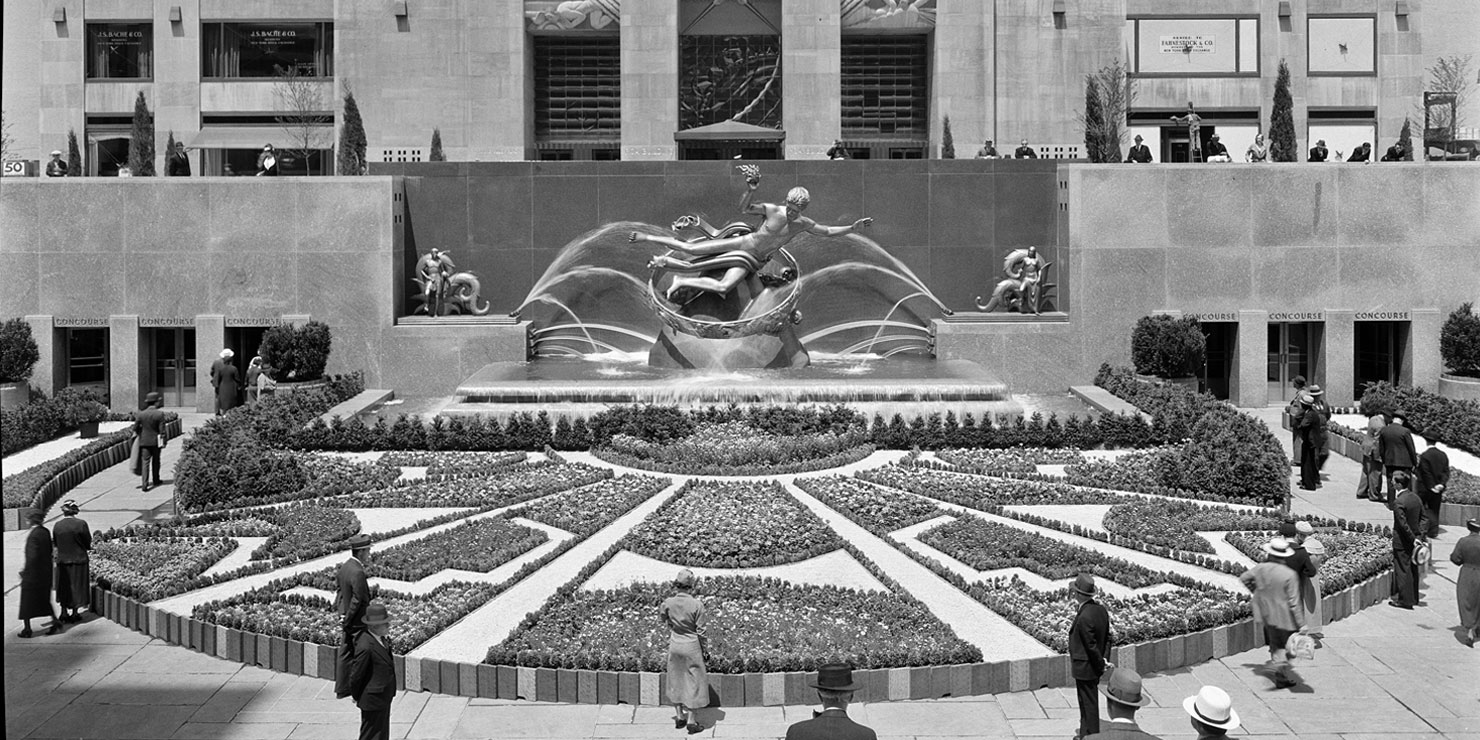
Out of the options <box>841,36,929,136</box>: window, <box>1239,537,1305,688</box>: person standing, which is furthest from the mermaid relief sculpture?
<box>841,36,929,136</box>: window

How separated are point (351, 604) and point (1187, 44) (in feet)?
137

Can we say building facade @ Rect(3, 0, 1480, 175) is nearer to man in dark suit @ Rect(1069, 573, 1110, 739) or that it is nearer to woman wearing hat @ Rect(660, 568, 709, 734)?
woman wearing hat @ Rect(660, 568, 709, 734)

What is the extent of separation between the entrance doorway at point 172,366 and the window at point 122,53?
62.1ft

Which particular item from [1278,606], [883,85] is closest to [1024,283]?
[883,85]

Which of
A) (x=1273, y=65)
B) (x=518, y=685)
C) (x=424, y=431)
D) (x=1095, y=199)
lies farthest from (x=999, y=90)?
(x=518, y=685)

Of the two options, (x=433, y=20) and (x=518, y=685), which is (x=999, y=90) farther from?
(x=518, y=685)

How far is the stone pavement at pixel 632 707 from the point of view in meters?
12.9

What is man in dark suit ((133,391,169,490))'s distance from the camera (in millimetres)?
23609

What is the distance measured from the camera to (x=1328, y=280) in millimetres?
34719

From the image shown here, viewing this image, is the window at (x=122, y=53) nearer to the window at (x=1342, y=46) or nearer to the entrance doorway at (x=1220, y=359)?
the entrance doorway at (x=1220, y=359)

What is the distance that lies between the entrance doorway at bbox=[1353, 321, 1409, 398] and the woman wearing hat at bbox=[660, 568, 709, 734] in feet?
84.5

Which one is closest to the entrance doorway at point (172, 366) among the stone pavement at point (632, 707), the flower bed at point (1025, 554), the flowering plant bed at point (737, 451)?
the flowering plant bed at point (737, 451)

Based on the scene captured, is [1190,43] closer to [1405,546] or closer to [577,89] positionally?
[577,89]

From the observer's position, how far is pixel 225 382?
1214 inches
